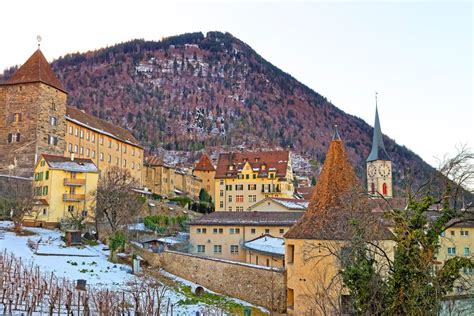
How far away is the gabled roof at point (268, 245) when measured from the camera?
130 ft

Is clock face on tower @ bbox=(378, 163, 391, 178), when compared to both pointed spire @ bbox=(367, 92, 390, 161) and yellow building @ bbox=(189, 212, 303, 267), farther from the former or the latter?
yellow building @ bbox=(189, 212, 303, 267)

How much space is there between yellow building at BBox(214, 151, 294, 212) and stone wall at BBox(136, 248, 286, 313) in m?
37.6

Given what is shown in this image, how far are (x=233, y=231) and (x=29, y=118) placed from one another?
1090 inches

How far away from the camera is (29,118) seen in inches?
2261

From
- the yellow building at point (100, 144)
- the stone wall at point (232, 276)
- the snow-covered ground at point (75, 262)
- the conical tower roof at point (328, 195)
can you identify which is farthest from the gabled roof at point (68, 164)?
the conical tower roof at point (328, 195)

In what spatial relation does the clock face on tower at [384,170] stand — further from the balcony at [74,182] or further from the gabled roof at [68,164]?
the balcony at [74,182]

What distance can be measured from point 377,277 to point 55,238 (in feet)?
94.5

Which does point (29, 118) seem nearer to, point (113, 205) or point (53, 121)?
point (53, 121)

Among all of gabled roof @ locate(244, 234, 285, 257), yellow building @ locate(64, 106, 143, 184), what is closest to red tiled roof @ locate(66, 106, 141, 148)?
yellow building @ locate(64, 106, 143, 184)

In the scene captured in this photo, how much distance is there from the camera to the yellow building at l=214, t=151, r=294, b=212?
75812 millimetres

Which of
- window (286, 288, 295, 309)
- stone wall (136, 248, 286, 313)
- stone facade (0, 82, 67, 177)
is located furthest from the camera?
stone facade (0, 82, 67, 177)

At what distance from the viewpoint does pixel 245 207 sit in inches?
3012

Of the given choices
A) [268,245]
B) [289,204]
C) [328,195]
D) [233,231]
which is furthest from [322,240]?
[289,204]

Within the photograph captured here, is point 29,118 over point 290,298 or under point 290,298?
over
